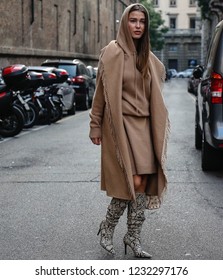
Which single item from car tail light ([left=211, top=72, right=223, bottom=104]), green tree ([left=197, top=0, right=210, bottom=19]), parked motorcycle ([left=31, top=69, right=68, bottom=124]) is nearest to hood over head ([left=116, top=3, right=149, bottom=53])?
car tail light ([left=211, top=72, right=223, bottom=104])

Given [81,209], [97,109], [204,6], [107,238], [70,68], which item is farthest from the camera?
[204,6]

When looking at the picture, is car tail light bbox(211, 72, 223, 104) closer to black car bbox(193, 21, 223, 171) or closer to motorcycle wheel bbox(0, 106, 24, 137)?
black car bbox(193, 21, 223, 171)

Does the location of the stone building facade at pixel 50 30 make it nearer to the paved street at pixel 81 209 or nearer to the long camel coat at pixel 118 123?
the paved street at pixel 81 209

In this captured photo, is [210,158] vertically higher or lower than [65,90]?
higher

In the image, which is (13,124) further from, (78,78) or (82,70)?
(82,70)

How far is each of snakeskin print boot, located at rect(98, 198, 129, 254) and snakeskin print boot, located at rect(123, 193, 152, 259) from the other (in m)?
0.07

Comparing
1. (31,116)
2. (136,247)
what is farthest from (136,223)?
(31,116)

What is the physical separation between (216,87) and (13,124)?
7.29 meters

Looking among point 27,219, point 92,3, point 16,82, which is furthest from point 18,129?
point 92,3

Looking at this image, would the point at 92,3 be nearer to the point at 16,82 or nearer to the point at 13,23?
the point at 13,23

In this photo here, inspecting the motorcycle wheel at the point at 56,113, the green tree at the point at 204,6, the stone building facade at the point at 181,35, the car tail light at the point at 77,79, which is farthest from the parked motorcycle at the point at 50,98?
the stone building facade at the point at 181,35

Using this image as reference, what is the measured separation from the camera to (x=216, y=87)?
8.62 meters

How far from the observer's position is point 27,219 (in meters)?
6.75

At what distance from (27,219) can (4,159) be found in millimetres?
4783
